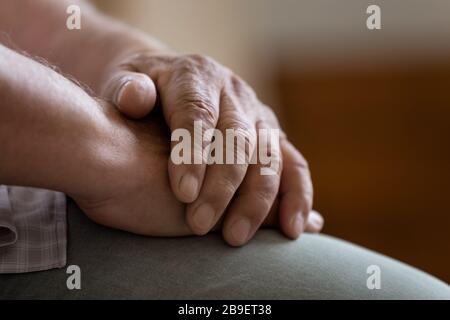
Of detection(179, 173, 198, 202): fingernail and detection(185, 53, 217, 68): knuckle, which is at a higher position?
detection(185, 53, 217, 68): knuckle

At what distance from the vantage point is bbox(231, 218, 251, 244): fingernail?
607 millimetres

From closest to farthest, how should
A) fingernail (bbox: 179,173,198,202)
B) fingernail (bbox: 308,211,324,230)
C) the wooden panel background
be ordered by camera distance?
fingernail (bbox: 179,173,198,202), fingernail (bbox: 308,211,324,230), the wooden panel background

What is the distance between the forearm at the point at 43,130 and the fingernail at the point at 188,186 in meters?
0.09

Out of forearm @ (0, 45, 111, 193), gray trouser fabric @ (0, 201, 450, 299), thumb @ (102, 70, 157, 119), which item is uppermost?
thumb @ (102, 70, 157, 119)

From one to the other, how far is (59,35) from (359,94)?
1564 mm

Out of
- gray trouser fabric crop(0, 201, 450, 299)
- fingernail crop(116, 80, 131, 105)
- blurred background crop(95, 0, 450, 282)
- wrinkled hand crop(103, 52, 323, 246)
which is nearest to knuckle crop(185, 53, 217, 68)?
wrinkled hand crop(103, 52, 323, 246)

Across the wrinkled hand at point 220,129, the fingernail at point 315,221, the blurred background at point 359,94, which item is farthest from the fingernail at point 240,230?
the blurred background at point 359,94

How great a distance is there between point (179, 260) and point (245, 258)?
66 millimetres

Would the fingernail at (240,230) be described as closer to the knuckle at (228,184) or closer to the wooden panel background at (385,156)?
the knuckle at (228,184)

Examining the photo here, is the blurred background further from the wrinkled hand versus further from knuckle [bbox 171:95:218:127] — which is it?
knuckle [bbox 171:95:218:127]

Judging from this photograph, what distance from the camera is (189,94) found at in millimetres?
662

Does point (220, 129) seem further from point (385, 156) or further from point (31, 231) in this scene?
point (385, 156)
